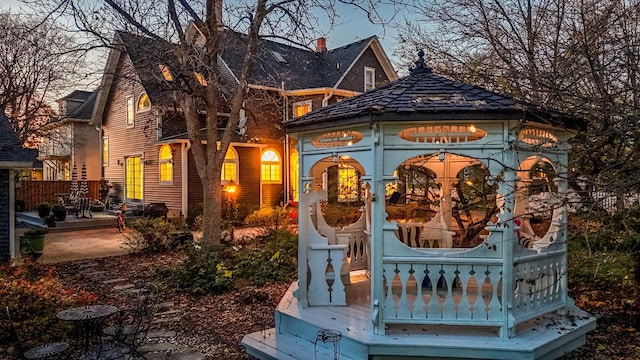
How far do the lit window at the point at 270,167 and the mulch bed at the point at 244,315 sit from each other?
1018 centimetres

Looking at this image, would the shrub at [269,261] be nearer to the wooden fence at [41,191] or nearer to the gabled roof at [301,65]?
the gabled roof at [301,65]

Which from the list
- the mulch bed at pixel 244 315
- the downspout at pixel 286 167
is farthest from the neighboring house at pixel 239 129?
the mulch bed at pixel 244 315

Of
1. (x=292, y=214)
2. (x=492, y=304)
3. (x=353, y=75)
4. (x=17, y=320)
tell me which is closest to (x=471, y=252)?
(x=492, y=304)

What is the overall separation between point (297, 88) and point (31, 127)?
13133 millimetres

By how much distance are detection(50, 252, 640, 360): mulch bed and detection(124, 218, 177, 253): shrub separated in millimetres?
2158

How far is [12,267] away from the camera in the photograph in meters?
9.20

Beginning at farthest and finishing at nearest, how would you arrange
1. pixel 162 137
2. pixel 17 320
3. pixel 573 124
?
1. pixel 162 137
2. pixel 17 320
3. pixel 573 124

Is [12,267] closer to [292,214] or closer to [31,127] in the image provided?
[292,214]

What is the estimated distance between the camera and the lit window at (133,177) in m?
20.0

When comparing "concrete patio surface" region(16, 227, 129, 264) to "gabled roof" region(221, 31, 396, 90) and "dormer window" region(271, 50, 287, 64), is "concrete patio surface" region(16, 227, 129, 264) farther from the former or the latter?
"dormer window" region(271, 50, 287, 64)

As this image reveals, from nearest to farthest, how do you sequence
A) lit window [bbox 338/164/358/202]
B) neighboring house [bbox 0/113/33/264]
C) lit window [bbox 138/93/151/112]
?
neighboring house [bbox 0/113/33/264] < lit window [bbox 338/164/358/202] < lit window [bbox 138/93/151/112]

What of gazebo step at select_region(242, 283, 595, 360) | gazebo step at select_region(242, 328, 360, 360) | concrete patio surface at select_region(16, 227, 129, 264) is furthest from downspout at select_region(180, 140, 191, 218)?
gazebo step at select_region(242, 328, 360, 360)

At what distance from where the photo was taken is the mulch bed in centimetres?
510

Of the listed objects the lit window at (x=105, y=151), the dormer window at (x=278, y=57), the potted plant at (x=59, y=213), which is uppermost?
the dormer window at (x=278, y=57)
